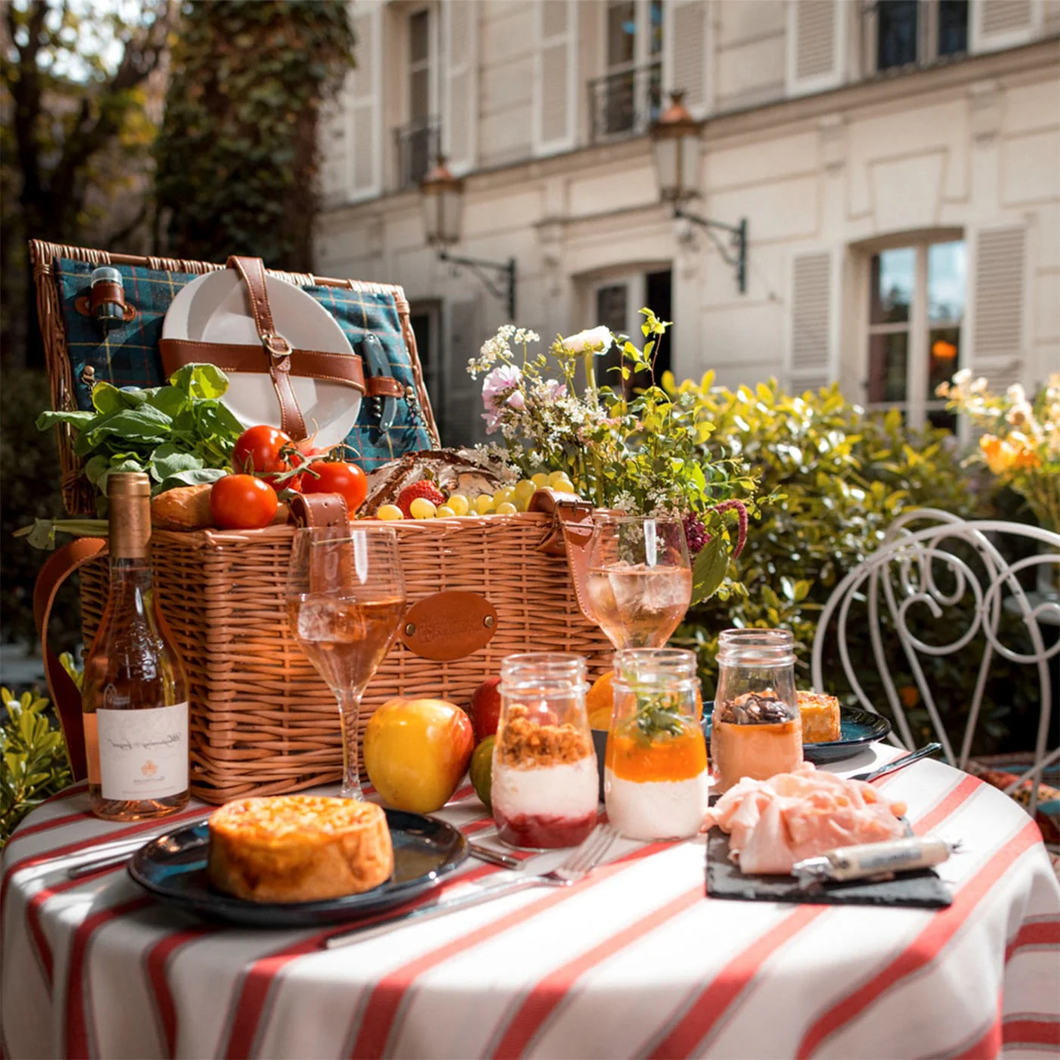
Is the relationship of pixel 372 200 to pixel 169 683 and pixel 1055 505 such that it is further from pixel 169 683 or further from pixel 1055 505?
pixel 169 683

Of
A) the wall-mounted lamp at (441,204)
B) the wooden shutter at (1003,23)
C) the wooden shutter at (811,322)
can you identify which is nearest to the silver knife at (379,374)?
the wooden shutter at (811,322)

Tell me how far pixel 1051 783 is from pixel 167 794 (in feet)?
7.52

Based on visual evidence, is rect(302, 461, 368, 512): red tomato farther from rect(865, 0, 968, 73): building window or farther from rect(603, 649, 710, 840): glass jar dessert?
rect(865, 0, 968, 73): building window

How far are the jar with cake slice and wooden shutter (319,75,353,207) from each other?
9.72m

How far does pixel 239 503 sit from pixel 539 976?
1.82ft

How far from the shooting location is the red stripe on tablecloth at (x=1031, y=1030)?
0.95m

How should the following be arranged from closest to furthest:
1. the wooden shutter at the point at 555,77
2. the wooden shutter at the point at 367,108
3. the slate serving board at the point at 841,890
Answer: the slate serving board at the point at 841,890 < the wooden shutter at the point at 555,77 < the wooden shutter at the point at 367,108

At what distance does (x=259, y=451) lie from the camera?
3.88 feet

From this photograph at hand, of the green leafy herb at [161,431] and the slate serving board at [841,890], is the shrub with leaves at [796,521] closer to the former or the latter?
the green leafy herb at [161,431]

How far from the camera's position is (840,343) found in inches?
281

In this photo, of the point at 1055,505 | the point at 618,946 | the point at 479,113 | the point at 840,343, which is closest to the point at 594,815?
the point at 618,946

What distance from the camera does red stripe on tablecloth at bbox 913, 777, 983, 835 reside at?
1.00 meters

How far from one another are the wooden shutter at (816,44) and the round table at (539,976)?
7176 millimetres

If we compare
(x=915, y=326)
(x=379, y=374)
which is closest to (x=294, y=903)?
(x=379, y=374)
